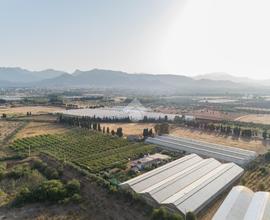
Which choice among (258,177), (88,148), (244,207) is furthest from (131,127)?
(244,207)

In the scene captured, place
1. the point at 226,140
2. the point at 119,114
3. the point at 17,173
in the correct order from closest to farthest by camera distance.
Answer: the point at 17,173
the point at 226,140
the point at 119,114

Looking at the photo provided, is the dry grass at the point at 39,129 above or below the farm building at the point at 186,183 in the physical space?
below

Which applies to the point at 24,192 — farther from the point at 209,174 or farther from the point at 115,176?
A: the point at 209,174

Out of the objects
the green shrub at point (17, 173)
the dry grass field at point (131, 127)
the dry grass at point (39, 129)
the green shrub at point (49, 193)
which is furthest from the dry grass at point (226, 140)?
the green shrub at point (17, 173)

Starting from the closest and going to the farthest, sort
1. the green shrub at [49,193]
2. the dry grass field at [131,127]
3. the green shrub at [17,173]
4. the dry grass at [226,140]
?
the green shrub at [49,193] → the green shrub at [17,173] → the dry grass at [226,140] → the dry grass field at [131,127]

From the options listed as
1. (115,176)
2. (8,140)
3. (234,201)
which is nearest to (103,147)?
(115,176)

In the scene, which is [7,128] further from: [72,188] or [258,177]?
[258,177]

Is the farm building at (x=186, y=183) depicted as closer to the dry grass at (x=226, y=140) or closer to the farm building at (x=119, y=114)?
the dry grass at (x=226, y=140)
